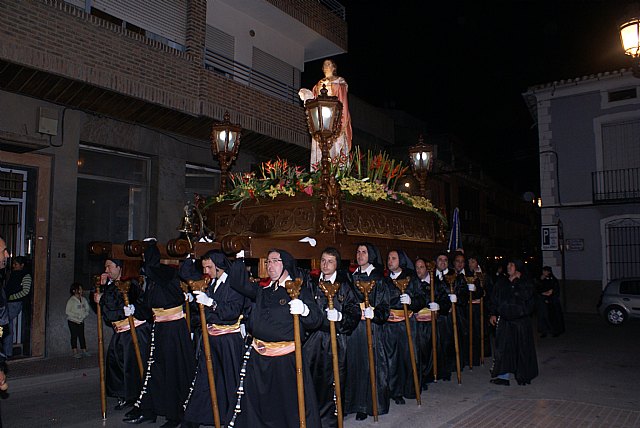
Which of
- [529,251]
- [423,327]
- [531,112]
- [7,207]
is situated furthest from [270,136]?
[529,251]

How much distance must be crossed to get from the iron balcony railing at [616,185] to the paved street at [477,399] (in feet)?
34.0

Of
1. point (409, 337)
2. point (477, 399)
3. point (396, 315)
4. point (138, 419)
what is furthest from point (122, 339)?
point (477, 399)

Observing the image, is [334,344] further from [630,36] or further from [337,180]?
[630,36]

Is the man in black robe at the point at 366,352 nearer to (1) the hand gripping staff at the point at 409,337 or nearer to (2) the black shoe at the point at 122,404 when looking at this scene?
(1) the hand gripping staff at the point at 409,337

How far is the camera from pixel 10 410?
7141mm

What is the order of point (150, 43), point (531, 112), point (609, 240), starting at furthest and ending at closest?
1. point (531, 112)
2. point (609, 240)
3. point (150, 43)

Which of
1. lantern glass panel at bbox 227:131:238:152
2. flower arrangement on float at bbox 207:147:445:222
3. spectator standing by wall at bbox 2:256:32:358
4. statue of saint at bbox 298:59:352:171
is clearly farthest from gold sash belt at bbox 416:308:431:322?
spectator standing by wall at bbox 2:256:32:358

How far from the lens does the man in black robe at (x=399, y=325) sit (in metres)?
7.37

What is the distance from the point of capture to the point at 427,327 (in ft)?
28.3

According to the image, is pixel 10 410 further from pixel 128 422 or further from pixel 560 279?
pixel 560 279

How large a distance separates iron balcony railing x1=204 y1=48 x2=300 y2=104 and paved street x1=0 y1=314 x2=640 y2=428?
7808mm

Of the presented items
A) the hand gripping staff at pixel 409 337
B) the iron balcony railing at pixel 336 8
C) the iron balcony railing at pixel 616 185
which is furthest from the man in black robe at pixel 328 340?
the iron balcony railing at pixel 616 185

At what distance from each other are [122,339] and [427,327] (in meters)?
4.64

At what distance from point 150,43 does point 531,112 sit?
18.2m
